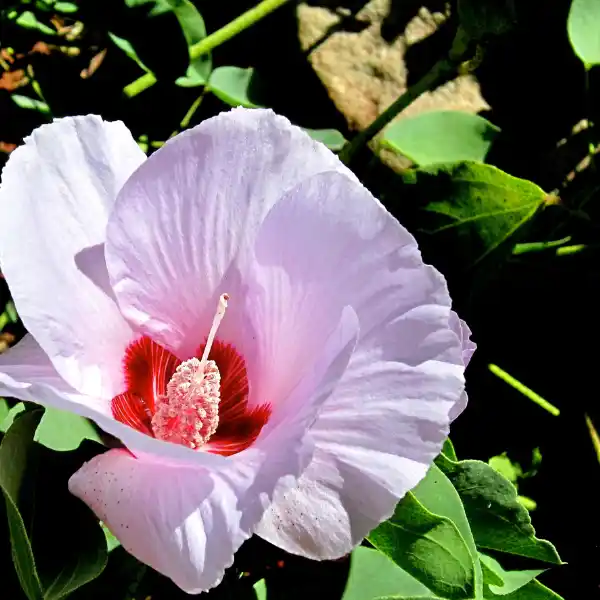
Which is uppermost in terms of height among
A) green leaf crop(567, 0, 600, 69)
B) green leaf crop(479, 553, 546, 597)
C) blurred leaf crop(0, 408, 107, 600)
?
green leaf crop(567, 0, 600, 69)

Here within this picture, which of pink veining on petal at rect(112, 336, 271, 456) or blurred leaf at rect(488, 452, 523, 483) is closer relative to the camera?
pink veining on petal at rect(112, 336, 271, 456)

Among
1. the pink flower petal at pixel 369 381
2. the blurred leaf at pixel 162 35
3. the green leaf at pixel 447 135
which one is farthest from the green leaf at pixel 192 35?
the pink flower petal at pixel 369 381

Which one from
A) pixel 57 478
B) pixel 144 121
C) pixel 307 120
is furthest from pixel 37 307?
pixel 307 120

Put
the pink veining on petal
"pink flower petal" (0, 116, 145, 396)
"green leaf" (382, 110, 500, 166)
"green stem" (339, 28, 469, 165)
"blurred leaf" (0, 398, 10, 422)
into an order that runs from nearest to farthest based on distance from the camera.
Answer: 1. "pink flower petal" (0, 116, 145, 396)
2. the pink veining on petal
3. "blurred leaf" (0, 398, 10, 422)
4. "green stem" (339, 28, 469, 165)
5. "green leaf" (382, 110, 500, 166)

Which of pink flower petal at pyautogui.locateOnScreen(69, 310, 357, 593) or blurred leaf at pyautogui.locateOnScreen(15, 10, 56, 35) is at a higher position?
pink flower petal at pyautogui.locateOnScreen(69, 310, 357, 593)

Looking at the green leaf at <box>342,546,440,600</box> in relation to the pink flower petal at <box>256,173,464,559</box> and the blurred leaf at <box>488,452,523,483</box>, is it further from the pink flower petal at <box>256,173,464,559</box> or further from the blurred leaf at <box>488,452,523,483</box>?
the blurred leaf at <box>488,452,523,483</box>

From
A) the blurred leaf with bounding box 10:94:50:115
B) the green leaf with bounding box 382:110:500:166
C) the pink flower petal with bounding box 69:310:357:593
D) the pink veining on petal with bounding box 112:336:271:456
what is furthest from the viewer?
the green leaf with bounding box 382:110:500:166

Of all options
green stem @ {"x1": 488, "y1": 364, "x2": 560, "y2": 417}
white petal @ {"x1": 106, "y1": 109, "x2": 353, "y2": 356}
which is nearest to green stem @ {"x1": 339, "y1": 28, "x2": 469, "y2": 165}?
green stem @ {"x1": 488, "y1": 364, "x2": 560, "y2": 417}
